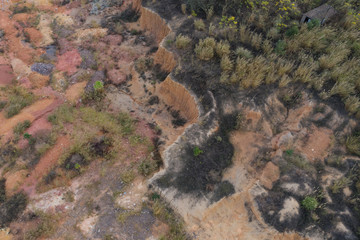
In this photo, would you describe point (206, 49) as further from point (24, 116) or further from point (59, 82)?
point (24, 116)

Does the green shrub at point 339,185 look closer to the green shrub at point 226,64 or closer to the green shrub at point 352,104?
the green shrub at point 352,104

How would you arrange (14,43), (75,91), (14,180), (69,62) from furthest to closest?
1. (14,43)
2. (69,62)
3. (75,91)
4. (14,180)

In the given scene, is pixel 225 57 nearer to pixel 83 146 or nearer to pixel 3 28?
pixel 83 146

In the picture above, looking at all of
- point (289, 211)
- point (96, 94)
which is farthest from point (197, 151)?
point (96, 94)

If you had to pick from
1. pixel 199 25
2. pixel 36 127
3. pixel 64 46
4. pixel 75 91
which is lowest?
pixel 36 127

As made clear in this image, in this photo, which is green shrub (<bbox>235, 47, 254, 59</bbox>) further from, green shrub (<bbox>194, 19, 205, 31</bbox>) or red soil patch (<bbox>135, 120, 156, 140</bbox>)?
red soil patch (<bbox>135, 120, 156, 140</bbox>)

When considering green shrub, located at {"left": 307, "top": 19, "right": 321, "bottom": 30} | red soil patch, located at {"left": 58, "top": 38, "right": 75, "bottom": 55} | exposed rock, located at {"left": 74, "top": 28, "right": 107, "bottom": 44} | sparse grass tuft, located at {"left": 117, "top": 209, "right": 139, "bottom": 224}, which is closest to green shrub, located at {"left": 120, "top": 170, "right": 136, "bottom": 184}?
Result: sparse grass tuft, located at {"left": 117, "top": 209, "right": 139, "bottom": 224}
